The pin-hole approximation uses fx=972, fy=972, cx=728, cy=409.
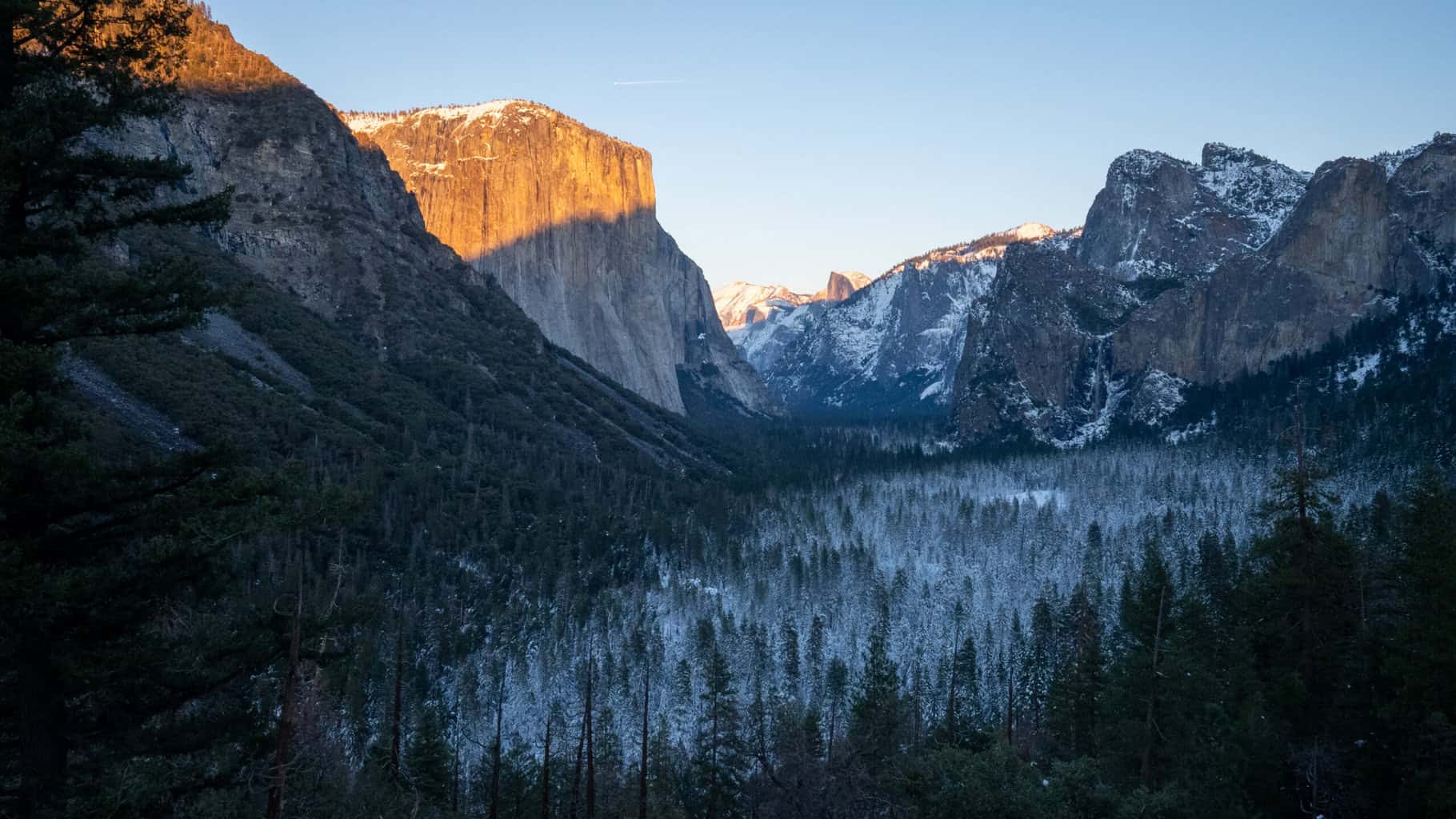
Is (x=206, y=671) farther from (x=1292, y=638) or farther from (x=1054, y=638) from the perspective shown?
(x=1054, y=638)

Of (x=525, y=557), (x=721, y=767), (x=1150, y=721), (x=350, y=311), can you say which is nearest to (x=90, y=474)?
→ (x=1150, y=721)

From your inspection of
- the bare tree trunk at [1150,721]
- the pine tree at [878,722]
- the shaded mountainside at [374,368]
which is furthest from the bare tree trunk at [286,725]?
the shaded mountainside at [374,368]

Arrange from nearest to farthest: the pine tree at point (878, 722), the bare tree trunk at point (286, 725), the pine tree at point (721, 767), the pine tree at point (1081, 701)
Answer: the bare tree trunk at point (286, 725), the pine tree at point (878, 722), the pine tree at point (721, 767), the pine tree at point (1081, 701)

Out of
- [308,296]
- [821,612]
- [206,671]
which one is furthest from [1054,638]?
[308,296]

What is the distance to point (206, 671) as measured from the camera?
Answer: 42.4 feet

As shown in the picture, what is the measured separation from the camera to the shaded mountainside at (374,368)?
93875 mm

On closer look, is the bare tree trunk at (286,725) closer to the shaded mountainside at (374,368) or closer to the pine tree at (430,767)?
the pine tree at (430,767)

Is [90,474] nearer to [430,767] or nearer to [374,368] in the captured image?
[430,767]

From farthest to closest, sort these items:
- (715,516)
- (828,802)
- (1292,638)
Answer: (715,516) → (1292,638) → (828,802)

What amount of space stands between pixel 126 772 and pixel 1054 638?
230 ft

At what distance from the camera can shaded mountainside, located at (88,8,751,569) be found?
308 ft

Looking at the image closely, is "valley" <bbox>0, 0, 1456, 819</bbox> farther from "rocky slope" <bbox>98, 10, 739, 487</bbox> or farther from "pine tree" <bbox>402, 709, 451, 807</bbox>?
"rocky slope" <bbox>98, 10, 739, 487</bbox>

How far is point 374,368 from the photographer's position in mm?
125062

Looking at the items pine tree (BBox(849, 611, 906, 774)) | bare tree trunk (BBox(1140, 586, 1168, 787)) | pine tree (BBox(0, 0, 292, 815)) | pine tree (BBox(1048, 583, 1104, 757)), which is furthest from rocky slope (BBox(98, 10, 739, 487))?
pine tree (BBox(0, 0, 292, 815))
